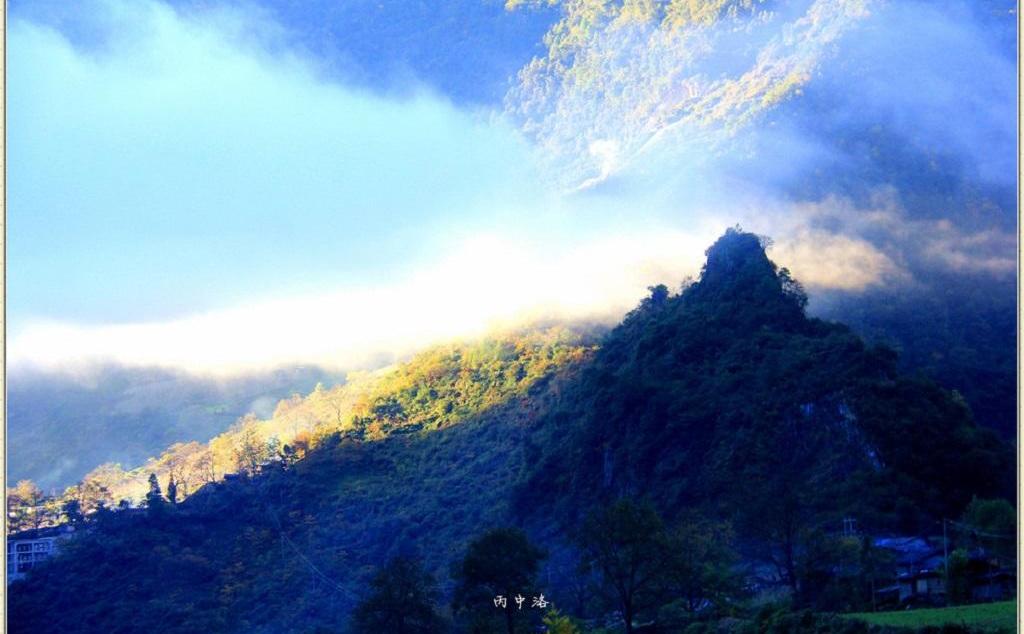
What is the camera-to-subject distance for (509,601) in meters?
13.1

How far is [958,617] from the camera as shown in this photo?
37.0 ft

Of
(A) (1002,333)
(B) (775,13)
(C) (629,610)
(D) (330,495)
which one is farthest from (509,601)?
(B) (775,13)

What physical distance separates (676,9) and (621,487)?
7.36 m

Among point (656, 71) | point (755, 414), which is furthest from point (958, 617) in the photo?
point (656, 71)

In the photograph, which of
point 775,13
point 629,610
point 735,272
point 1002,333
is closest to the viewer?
point 629,610

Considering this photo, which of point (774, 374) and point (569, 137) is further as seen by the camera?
point (569, 137)

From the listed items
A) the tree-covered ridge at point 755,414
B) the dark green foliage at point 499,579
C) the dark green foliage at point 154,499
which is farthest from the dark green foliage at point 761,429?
the dark green foliage at point 154,499

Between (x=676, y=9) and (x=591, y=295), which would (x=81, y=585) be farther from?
(x=676, y=9)

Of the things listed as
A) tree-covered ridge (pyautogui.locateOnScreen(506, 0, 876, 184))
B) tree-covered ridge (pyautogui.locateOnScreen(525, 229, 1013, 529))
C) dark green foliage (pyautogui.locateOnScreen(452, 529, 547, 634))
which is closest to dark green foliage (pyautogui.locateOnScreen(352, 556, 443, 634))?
dark green foliage (pyautogui.locateOnScreen(452, 529, 547, 634))

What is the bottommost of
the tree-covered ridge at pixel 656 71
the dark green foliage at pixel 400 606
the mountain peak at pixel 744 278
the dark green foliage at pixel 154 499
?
the dark green foliage at pixel 400 606

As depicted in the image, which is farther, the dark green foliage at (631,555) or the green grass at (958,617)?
the dark green foliage at (631,555)

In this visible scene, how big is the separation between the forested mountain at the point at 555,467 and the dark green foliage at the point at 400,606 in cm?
35

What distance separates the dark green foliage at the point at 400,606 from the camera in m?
13.2

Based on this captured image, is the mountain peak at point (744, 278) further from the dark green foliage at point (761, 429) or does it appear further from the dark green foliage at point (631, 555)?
the dark green foliage at point (631, 555)
